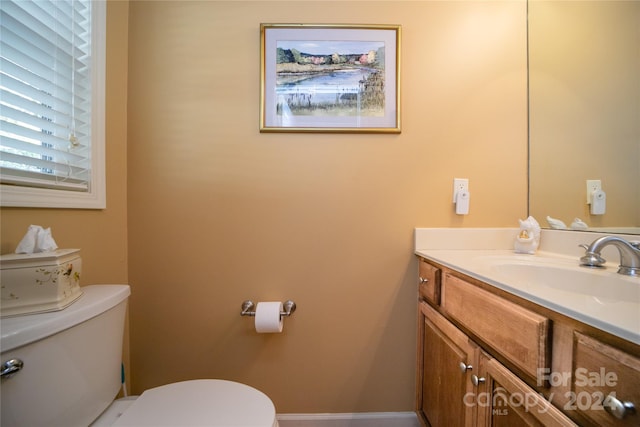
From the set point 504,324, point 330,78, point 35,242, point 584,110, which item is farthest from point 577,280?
point 35,242

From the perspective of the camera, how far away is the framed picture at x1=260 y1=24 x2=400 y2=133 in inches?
43.3

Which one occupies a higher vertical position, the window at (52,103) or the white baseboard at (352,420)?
the window at (52,103)

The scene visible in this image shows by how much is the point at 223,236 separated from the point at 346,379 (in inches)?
35.9

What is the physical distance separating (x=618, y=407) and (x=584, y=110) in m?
1.15

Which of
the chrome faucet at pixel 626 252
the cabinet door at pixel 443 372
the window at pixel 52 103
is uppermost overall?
the window at pixel 52 103

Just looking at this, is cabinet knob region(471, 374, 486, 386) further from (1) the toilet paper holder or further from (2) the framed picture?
(2) the framed picture

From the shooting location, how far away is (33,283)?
606 millimetres

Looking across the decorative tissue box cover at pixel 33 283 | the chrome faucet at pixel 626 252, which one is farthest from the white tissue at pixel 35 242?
the chrome faucet at pixel 626 252

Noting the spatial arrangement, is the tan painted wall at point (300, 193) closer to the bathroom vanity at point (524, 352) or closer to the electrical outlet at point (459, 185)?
the electrical outlet at point (459, 185)

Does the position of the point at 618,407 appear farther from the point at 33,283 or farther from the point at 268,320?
the point at 33,283

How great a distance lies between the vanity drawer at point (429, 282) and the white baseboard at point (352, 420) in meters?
0.61

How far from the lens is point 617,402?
367 mm

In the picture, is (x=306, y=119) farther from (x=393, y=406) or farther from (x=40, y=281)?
(x=393, y=406)

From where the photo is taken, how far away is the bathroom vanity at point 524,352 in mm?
383
